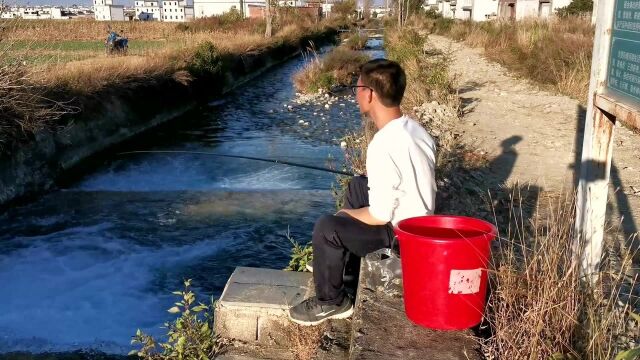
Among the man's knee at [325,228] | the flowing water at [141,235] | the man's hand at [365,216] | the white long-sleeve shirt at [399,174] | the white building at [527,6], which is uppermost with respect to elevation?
the white building at [527,6]

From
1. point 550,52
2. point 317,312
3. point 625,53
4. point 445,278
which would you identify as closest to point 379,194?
point 445,278

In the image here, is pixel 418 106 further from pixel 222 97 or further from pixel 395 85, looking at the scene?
pixel 222 97

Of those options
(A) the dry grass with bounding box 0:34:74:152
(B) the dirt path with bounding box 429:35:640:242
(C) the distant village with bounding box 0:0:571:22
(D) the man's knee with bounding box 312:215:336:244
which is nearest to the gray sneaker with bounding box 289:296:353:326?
(D) the man's knee with bounding box 312:215:336:244

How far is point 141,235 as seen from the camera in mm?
6984

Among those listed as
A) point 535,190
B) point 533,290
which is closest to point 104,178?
point 535,190

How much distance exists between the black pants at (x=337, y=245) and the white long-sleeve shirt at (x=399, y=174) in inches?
5.8

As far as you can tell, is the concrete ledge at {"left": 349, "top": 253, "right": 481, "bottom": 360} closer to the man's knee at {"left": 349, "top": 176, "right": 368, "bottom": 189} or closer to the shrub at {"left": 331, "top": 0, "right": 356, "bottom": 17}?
the man's knee at {"left": 349, "top": 176, "right": 368, "bottom": 189}

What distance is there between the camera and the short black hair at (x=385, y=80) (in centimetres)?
296

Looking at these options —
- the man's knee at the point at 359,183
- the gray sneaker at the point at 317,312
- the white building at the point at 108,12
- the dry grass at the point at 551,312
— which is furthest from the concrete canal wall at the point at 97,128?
the white building at the point at 108,12

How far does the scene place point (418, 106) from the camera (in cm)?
1010

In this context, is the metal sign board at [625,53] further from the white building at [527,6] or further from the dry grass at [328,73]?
the white building at [527,6]

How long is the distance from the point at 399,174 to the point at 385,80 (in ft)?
1.60

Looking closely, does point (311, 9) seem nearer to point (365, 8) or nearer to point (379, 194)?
point (365, 8)

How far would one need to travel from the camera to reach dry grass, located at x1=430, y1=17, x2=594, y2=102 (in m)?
12.1
